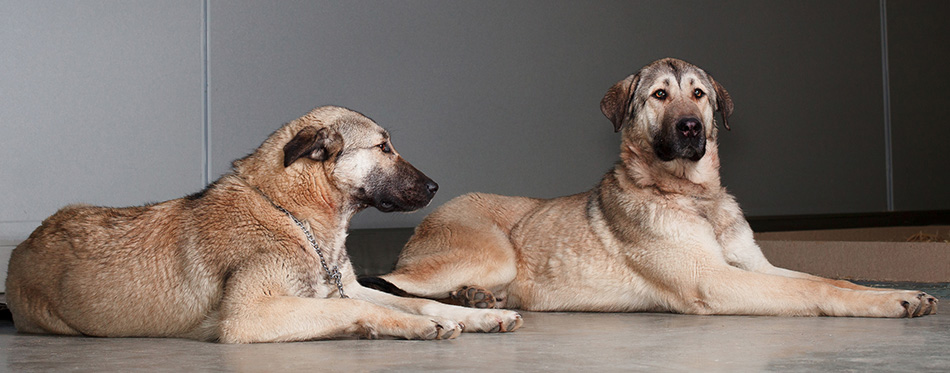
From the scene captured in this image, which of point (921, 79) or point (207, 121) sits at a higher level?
point (921, 79)

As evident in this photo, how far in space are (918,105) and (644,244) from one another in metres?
7.76

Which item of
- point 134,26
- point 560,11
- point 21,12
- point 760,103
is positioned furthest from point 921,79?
point 21,12

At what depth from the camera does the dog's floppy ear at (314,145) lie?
373 centimetres

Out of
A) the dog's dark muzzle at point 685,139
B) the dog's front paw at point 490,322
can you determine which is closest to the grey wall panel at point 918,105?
the dog's dark muzzle at point 685,139

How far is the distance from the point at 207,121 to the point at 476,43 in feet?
7.99

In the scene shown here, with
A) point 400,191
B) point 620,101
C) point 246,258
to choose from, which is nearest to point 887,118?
point 620,101

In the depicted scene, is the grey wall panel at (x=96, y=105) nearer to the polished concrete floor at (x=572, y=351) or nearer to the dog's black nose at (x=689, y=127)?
the polished concrete floor at (x=572, y=351)

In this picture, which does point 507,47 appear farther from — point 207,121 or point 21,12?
point 21,12

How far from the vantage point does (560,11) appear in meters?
8.02

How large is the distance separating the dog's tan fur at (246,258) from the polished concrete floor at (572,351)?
79 millimetres

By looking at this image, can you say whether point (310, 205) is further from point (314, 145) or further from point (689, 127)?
point (689, 127)

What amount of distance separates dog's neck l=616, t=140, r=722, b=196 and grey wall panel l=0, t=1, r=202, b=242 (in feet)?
9.84

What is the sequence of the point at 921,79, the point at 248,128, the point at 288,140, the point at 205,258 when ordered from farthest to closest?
the point at 921,79 → the point at 248,128 → the point at 288,140 → the point at 205,258

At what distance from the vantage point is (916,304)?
12.9ft
